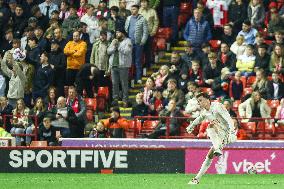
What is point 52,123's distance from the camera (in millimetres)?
23609

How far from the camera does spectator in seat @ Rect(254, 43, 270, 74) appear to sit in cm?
2440

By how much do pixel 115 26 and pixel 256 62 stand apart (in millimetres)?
3928

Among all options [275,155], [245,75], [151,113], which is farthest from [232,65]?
[275,155]

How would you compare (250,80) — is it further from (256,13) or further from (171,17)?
(171,17)

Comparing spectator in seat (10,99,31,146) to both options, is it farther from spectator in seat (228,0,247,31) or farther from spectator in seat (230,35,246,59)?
spectator in seat (228,0,247,31)

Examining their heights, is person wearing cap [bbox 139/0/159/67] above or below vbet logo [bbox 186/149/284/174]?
above

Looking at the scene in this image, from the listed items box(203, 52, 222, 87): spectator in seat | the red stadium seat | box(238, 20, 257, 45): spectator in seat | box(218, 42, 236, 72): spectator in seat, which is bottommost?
the red stadium seat

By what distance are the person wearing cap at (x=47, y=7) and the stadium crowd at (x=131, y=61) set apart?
0.10 ft

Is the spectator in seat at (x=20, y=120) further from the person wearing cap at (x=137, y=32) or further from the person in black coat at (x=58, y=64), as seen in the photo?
the person wearing cap at (x=137, y=32)

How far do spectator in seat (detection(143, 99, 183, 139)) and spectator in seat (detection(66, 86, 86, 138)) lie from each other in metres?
1.53

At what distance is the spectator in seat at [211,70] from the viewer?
2483cm

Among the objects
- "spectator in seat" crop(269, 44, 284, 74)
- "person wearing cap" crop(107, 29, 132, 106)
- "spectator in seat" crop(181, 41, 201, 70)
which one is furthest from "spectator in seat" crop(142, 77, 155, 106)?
"spectator in seat" crop(269, 44, 284, 74)

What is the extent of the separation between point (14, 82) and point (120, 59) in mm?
2693

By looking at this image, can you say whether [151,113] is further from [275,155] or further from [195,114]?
[275,155]
